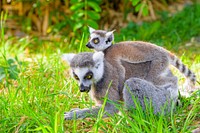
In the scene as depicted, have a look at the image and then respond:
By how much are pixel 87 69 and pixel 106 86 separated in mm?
246

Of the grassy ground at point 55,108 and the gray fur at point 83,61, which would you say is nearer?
the grassy ground at point 55,108

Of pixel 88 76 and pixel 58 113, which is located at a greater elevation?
pixel 88 76

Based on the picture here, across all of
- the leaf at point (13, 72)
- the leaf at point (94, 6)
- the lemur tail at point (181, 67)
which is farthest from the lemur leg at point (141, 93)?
the leaf at point (94, 6)

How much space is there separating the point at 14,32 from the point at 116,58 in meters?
5.15

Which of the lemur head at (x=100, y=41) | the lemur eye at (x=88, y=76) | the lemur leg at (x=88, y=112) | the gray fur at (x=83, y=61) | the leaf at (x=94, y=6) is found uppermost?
the leaf at (x=94, y=6)

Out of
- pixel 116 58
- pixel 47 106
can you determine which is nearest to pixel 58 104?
pixel 47 106

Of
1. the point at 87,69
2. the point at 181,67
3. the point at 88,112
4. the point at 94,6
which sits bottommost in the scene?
the point at 88,112

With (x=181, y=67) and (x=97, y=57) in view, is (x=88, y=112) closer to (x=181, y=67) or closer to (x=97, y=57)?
(x=97, y=57)

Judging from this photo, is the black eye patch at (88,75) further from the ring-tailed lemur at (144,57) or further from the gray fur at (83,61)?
the ring-tailed lemur at (144,57)

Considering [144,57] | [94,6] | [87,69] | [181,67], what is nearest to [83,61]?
[87,69]

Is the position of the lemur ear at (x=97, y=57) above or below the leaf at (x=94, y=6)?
below

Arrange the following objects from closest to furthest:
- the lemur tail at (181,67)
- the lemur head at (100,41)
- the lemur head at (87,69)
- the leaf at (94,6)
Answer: the lemur head at (87,69), the lemur tail at (181,67), the lemur head at (100,41), the leaf at (94,6)

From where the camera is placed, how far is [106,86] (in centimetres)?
408

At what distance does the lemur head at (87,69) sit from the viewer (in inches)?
155
